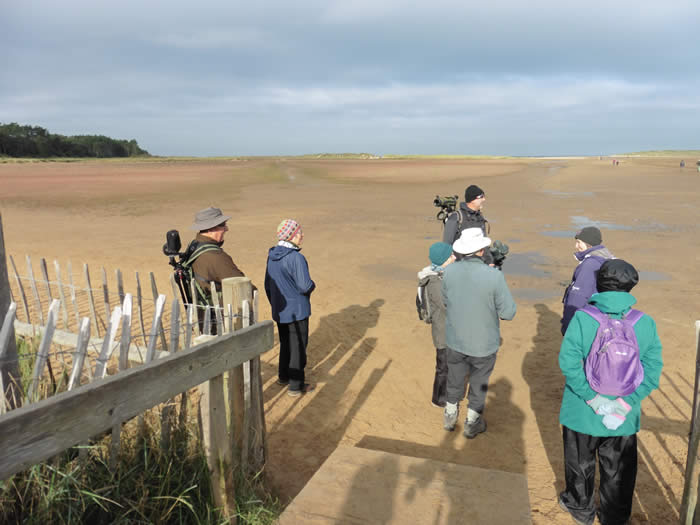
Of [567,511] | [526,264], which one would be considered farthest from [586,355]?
[526,264]

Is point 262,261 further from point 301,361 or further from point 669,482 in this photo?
point 669,482

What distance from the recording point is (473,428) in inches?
166

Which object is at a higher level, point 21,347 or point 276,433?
point 21,347

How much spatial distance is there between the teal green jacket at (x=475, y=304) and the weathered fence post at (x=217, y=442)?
2007mm

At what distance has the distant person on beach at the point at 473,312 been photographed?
382 centimetres

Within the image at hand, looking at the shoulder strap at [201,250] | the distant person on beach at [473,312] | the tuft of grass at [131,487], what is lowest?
the tuft of grass at [131,487]

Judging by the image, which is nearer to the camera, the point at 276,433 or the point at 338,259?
the point at 276,433

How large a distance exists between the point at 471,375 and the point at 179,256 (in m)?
2.88

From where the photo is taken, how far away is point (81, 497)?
244cm

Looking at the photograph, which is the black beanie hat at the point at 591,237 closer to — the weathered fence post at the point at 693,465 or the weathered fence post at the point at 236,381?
the weathered fence post at the point at 693,465

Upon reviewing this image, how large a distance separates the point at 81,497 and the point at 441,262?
3142 millimetres

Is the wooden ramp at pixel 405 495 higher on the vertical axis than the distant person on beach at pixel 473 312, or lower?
lower

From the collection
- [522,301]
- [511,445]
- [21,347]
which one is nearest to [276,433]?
[511,445]

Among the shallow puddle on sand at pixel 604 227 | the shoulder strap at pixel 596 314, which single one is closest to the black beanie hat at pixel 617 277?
the shoulder strap at pixel 596 314
